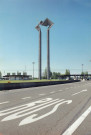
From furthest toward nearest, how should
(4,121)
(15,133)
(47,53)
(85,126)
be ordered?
1. (47,53)
2. (4,121)
3. (85,126)
4. (15,133)

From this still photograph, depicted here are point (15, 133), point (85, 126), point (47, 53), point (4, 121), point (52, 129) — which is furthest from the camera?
point (47, 53)

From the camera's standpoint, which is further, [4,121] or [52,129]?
[4,121]

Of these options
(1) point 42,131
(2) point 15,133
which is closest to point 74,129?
(1) point 42,131

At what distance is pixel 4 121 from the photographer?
18.7 feet

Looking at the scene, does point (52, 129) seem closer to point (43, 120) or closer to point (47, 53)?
point (43, 120)

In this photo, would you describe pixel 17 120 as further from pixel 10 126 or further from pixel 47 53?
pixel 47 53

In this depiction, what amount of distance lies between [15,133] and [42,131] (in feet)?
2.35

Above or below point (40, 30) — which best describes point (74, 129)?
below

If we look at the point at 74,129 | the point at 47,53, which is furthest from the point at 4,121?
the point at 47,53

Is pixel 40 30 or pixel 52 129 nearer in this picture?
pixel 52 129

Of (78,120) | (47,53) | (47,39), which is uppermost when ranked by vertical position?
(47,39)

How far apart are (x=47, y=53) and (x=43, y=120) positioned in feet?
258

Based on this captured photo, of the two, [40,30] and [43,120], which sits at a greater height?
[40,30]

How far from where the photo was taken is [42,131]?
4707mm
